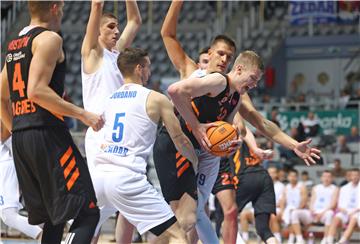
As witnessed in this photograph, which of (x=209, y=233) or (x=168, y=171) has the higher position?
(x=168, y=171)

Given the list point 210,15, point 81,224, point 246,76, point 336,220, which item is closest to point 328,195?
point 336,220

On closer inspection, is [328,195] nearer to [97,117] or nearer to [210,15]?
[97,117]

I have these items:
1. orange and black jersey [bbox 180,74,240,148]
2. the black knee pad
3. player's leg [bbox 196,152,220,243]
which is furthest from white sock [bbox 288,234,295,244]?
orange and black jersey [bbox 180,74,240,148]

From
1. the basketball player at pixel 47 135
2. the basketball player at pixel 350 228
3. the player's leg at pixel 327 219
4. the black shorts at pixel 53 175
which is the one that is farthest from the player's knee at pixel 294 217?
the black shorts at pixel 53 175

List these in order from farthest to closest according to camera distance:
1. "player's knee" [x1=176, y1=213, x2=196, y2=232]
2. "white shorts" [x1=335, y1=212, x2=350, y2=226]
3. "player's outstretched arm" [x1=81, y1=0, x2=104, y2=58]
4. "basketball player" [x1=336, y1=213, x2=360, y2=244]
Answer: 1. "white shorts" [x1=335, y1=212, x2=350, y2=226]
2. "basketball player" [x1=336, y1=213, x2=360, y2=244]
3. "player's knee" [x1=176, y1=213, x2=196, y2=232]
4. "player's outstretched arm" [x1=81, y1=0, x2=104, y2=58]

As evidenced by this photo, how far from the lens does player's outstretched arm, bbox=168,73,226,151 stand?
6.84 metres

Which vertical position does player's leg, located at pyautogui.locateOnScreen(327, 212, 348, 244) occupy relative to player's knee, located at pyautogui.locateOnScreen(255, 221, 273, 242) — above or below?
below

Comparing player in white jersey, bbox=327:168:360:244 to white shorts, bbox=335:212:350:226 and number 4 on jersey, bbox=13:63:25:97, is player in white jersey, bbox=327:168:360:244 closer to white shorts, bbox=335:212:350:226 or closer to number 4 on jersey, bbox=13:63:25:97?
white shorts, bbox=335:212:350:226

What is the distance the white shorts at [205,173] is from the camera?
7757mm

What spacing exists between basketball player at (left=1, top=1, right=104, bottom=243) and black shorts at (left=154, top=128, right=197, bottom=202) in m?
1.60

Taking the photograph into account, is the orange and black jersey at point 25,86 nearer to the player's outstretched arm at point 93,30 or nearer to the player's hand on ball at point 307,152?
the player's outstretched arm at point 93,30

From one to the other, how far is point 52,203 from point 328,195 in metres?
9.86

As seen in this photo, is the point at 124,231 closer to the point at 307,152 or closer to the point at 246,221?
the point at 307,152

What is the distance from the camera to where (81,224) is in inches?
229
